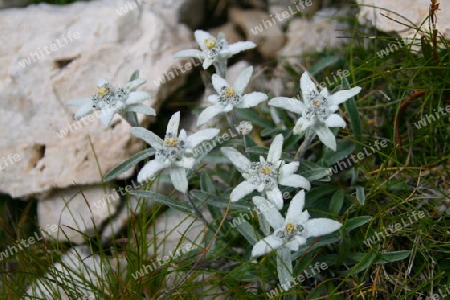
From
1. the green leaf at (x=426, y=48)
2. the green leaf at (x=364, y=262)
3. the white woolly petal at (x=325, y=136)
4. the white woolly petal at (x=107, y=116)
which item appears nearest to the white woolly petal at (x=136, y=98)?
the white woolly petal at (x=107, y=116)

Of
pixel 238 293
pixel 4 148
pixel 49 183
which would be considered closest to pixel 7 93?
pixel 4 148

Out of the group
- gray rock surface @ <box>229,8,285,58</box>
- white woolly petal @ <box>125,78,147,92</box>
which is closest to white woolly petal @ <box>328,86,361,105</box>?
white woolly petal @ <box>125,78,147,92</box>

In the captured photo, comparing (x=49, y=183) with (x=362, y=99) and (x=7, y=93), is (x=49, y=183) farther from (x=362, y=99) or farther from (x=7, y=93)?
(x=362, y=99)

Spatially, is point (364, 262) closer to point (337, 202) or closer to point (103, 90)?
point (337, 202)

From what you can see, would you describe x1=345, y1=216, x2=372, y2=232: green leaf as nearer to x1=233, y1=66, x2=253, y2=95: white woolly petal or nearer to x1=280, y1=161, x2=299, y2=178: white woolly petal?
x1=280, y1=161, x2=299, y2=178: white woolly petal

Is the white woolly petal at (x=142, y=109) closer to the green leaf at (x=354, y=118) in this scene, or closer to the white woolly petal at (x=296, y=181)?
the white woolly petal at (x=296, y=181)
